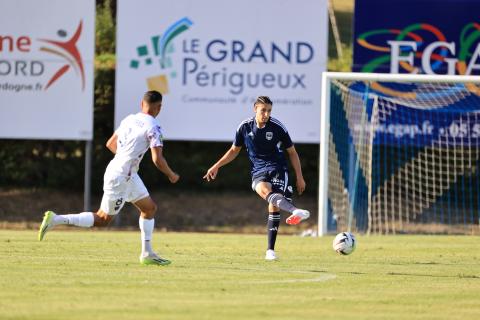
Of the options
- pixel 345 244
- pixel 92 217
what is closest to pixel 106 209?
pixel 92 217

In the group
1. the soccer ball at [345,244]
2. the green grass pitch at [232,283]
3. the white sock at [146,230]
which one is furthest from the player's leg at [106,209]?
the soccer ball at [345,244]

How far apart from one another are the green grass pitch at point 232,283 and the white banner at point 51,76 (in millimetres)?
7714

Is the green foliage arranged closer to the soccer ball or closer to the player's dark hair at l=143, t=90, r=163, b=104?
the soccer ball

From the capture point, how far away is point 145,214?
463 inches

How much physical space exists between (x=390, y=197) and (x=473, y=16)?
4.69 metres

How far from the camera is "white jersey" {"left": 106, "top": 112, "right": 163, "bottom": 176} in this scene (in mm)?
11438

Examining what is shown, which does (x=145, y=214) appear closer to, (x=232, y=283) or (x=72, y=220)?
(x=72, y=220)

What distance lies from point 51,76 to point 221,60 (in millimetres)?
3917

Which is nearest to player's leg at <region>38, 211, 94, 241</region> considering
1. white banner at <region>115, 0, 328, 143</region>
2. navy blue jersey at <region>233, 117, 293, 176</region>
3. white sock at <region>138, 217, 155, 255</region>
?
white sock at <region>138, 217, 155, 255</region>

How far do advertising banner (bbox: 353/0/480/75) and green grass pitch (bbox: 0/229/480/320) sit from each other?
8.51 meters

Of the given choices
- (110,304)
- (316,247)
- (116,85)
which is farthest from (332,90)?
(110,304)

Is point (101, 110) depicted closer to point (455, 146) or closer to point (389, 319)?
point (455, 146)

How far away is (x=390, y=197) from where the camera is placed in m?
24.6

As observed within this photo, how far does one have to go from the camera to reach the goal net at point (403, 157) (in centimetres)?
2281
